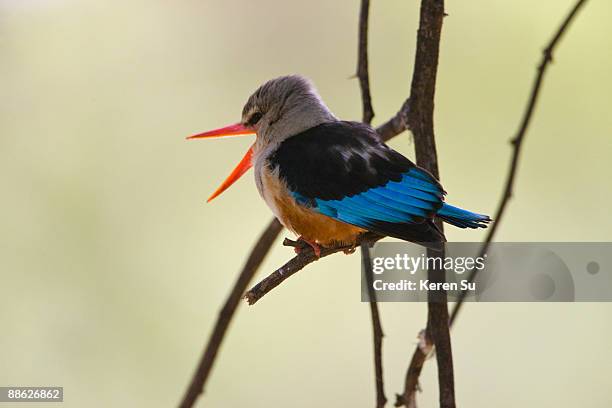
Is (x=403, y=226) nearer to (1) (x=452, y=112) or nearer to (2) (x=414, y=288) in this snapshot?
(2) (x=414, y=288)

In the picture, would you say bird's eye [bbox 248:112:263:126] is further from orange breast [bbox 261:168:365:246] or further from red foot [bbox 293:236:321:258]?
red foot [bbox 293:236:321:258]

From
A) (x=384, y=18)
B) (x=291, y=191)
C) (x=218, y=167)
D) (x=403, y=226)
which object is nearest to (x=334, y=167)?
(x=291, y=191)

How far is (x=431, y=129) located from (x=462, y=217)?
0.32 metres

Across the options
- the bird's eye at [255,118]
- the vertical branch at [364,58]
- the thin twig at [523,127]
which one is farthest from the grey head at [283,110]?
the thin twig at [523,127]

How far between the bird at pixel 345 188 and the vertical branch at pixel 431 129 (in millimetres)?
107

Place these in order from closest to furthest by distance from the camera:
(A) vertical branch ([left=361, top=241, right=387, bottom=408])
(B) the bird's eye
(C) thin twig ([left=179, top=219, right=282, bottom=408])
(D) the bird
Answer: (D) the bird < (A) vertical branch ([left=361, top=241, right=387, bottom=408]) < (B) the bird's eye < (C) thin twig ([left=179, top=219, right=282, bottom=408])

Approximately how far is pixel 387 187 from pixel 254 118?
2.13 ft

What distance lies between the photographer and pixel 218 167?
143 inches

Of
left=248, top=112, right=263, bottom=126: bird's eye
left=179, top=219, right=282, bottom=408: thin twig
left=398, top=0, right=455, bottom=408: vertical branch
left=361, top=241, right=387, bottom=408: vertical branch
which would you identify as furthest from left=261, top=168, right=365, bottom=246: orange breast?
left=179, top=219, right=282, bottom=408: thin twig

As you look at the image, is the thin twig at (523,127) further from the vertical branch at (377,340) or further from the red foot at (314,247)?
the red foot at (314,247)

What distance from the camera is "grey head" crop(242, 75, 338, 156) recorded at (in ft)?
7.56

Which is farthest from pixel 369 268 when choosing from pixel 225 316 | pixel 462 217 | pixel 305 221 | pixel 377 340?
pixel 225 316

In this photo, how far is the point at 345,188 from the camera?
1.95 meters

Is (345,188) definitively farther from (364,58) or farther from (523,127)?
(364,58)
